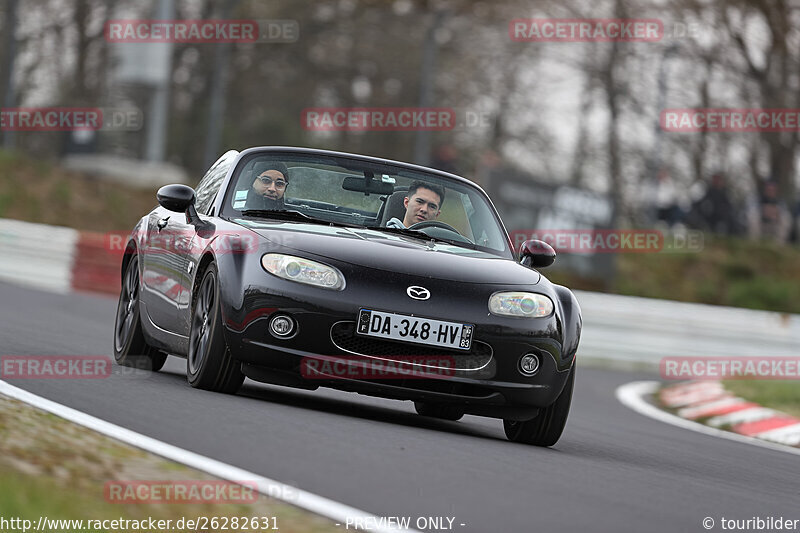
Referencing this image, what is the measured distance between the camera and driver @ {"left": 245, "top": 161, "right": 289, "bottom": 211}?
8.38 m

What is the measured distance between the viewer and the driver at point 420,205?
8539 mm

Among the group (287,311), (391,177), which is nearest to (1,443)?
(287,311)

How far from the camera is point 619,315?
771 inches

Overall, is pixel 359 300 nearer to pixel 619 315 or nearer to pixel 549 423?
pixel 549 423

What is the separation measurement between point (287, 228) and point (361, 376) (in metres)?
0.97

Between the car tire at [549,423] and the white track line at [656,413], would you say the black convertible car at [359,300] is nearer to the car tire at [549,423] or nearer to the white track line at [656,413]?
the car tire at [549,423]

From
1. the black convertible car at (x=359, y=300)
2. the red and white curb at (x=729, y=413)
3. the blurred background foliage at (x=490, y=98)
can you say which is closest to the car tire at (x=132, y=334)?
the black convertible car at (x=359, y=300)

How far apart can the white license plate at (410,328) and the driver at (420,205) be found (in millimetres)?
1210

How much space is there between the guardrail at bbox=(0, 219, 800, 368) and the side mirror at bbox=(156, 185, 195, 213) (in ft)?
36.8

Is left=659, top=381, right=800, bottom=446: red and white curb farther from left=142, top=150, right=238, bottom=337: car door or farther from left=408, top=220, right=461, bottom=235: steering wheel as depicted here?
left=142, top=150, right=238, bottom=337: car door

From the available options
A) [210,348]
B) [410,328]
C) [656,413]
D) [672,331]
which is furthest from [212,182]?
[672,331]

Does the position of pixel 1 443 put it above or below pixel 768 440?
above

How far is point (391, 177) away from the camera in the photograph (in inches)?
344

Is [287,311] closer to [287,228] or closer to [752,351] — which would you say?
[287,228]
